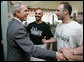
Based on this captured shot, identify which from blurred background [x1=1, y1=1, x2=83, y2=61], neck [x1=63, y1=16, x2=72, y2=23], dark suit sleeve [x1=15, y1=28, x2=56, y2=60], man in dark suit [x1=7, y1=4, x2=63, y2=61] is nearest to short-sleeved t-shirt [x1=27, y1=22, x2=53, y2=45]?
blurred background [x1=1, y1=1, x2=83, y2=61]

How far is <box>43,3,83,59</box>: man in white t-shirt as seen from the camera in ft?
6.47

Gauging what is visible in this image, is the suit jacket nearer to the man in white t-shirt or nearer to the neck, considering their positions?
the man in white t-shirt

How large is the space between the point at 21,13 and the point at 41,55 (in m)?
0.59

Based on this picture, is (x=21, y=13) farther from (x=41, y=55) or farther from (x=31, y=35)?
(x=31, y=35)

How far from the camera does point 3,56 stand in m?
2.72

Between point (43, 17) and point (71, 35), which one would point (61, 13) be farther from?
point (43, 17)

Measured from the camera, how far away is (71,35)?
1.99 metres

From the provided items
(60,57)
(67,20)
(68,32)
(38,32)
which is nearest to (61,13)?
(67,20)

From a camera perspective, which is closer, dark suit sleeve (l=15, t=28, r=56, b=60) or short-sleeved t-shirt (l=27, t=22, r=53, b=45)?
dark suit sleeve (l=15, t=28, r=56, b=60)

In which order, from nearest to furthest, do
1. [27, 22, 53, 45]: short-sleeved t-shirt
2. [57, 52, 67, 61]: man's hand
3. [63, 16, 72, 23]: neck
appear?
[57, 52, 67, 61]: man's hand, [63, 16, 72, 23]: neck, [27, 22, 53, 45]: short-sleeved t-shirt

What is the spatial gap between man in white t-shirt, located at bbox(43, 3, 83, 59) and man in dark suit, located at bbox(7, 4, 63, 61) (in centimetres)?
40

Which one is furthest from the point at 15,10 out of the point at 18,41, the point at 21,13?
the point at 18,41

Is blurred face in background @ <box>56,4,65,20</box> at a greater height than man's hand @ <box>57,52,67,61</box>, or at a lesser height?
greater

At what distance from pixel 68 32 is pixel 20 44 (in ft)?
2.36
